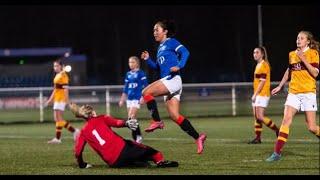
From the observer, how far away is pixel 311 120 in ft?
38.9

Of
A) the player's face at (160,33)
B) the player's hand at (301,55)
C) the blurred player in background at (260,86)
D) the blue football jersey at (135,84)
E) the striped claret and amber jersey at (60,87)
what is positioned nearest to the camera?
the player's hand at (301,55)

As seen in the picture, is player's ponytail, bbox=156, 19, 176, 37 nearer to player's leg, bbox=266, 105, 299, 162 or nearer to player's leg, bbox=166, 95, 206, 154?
player's leg, bbox=166, 95, 206, 154

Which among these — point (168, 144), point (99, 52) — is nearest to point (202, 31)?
point (99, 52)

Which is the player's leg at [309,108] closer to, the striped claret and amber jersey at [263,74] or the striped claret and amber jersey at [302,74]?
the striped claret and amber jersey at [302,74]

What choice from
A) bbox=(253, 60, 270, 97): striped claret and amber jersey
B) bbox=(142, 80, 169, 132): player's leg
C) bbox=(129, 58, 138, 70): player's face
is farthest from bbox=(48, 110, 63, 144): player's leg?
bbox=(142, 80, 169, 132): player's leg

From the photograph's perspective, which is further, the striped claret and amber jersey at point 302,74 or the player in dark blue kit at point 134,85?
the player in dark blue kit at point 134,85

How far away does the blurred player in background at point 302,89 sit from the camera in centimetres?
1176

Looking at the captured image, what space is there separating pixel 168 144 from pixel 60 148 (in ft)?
7.75

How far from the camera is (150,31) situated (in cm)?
5422

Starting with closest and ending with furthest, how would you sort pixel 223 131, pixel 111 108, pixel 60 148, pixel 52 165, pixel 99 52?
1. pixel 52 165
2. pixel 60 148
3. pixel 223 131
4. pixel 111 108
5. pixel 99 52

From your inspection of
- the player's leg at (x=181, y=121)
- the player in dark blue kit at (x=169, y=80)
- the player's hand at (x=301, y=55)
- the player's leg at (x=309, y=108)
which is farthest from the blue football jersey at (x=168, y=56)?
the player's leg at (x=309, y=108)

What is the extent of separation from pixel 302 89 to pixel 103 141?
11.3 ft

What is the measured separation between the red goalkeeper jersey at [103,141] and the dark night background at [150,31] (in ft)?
130

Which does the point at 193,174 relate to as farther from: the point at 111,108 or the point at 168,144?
the point at 111,108
